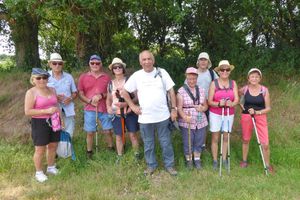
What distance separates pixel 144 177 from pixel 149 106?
113 centimetres

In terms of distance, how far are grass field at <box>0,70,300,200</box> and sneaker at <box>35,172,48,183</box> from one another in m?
0.09

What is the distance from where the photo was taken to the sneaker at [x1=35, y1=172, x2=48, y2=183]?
6.01 meters

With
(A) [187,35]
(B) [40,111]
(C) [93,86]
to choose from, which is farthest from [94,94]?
(A) [187,35]

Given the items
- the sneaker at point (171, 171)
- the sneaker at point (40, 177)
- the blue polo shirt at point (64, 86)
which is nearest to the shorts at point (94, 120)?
the blue polo shirt at point (64, 86)

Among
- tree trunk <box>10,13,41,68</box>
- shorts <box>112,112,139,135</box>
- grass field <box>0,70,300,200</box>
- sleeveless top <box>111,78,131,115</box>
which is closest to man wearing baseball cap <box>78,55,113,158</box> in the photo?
shorts <box>112,112,139,135</box>

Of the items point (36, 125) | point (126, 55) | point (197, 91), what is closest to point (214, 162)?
point (197, 91)

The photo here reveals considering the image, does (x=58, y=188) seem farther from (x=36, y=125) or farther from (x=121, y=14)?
(x=121, y=14)

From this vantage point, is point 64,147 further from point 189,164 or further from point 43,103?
point 189,164

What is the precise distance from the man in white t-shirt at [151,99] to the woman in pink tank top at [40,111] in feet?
3.89

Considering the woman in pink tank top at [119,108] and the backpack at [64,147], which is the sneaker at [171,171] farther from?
the backpack at [64,147]

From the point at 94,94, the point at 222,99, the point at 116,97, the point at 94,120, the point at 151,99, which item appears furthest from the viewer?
the point at 94,120

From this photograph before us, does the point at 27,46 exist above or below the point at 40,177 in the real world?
above

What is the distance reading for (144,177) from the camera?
605 centimetres

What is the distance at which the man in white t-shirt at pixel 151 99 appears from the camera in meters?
5.91
